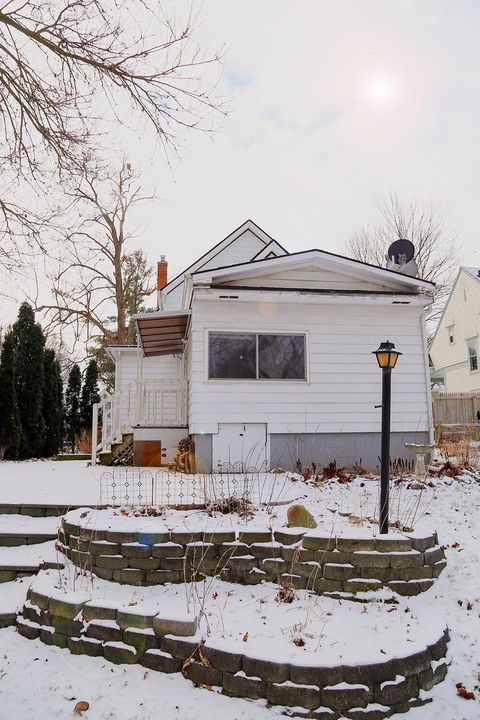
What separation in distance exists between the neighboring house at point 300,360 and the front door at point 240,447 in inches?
0.7

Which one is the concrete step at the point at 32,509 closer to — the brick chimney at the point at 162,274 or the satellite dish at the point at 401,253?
the satellite dish at the point at 401,253

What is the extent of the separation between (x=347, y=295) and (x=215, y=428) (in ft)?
11.5

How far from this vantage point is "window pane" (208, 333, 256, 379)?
939 cm

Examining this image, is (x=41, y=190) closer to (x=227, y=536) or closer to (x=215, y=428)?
(x=215, y=428)

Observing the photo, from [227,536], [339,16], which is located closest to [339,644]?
Result: [227,536]

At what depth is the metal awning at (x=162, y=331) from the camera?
10195 mm

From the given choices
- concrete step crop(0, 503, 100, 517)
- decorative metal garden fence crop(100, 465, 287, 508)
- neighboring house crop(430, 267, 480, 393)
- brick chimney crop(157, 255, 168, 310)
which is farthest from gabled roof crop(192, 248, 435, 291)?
neighboring house crop(430, 267, 480, 393)

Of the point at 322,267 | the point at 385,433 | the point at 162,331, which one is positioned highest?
the point at 322,267

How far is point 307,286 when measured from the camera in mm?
A: 9883

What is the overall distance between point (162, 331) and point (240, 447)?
144 inches

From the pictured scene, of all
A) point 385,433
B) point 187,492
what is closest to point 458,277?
point 187,492

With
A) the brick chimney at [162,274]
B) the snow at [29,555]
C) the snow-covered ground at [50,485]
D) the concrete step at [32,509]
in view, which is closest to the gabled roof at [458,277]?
the brick chimney at [162,274]

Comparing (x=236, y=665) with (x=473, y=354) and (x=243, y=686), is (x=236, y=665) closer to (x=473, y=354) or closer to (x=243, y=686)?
(x=243, y=686)

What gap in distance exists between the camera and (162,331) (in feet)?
37.8
